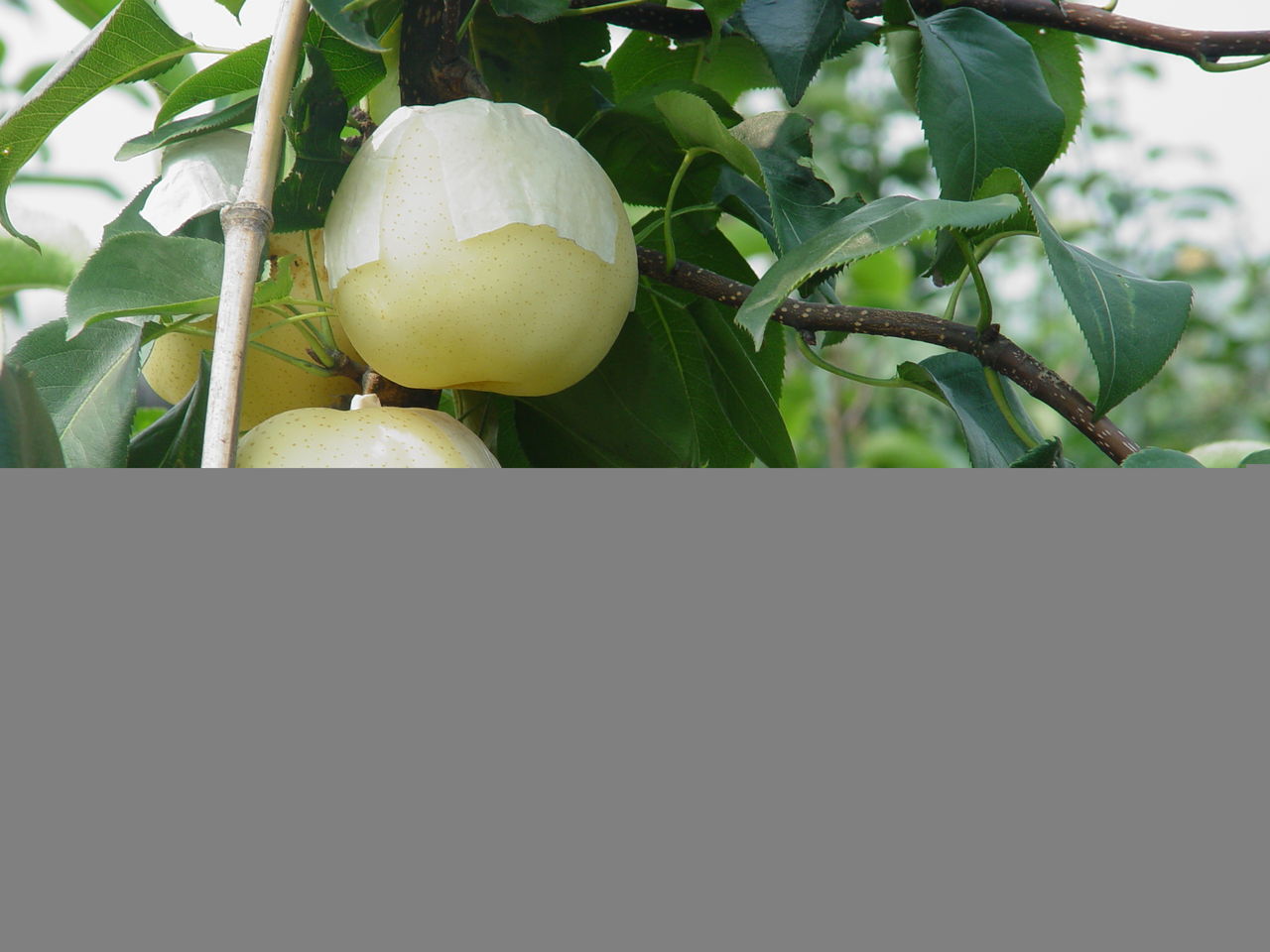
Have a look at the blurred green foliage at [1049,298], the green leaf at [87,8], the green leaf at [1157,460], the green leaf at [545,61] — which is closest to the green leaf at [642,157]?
the green leaf at [545,61]

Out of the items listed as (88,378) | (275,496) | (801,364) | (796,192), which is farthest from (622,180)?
(801,364)

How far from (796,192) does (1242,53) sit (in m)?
0.21

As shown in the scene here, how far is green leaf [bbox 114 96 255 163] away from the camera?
1.39 feet

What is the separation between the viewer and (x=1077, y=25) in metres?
0.50

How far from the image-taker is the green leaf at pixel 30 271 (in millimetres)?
514

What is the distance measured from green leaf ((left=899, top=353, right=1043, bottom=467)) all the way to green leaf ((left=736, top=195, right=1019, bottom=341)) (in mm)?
115

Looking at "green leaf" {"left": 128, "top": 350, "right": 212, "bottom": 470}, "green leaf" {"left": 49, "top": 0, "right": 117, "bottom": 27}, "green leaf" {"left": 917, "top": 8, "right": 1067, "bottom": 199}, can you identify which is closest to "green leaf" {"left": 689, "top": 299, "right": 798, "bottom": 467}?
"green leaf" {"left": 917, "top": 8, "right": 1067, "bottom": 199}

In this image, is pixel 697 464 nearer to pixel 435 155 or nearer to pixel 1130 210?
pixel 435 155

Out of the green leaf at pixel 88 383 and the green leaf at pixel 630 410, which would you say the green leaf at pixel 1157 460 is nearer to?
the green leaf at pixel 630 410

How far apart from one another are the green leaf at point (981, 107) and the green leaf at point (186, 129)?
0.78ft

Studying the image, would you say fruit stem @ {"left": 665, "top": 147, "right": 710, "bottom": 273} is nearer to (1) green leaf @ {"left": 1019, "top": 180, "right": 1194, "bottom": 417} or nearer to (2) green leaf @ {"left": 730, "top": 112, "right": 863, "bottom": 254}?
(2) green leaf @ {"left": 730, "top": 112, "right": 863, "bottom": 254}

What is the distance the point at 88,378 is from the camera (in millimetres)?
379

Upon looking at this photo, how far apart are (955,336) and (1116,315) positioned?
2.3 inches

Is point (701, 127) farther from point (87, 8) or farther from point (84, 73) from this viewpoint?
point (87, 8)
